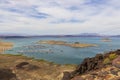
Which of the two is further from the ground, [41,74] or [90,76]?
[90,76]

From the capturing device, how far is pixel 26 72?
142 feet

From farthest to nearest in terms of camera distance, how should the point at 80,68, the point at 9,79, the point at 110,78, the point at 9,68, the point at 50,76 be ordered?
the point at 9,68 < the point at 50,76 < the point at 9,79 < the point at 80,68 < the point at 110,78

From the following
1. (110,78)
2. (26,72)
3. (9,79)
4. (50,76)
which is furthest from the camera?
(26,72)

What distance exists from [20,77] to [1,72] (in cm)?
523

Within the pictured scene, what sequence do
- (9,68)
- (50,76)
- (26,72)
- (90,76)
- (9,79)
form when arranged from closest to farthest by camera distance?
(90,76)
(9,79)
(50,76)
(26,72)
(9,68)

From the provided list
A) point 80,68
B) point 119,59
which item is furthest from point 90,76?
point 80,68

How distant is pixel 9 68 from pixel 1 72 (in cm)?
475

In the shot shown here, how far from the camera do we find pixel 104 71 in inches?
798

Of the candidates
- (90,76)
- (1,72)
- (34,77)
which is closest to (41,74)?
(34,77)

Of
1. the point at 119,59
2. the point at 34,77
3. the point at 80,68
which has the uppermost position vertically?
the point at 119,59

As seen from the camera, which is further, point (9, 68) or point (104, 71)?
point (9, 68)

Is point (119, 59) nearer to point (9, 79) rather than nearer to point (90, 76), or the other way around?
point (90, 76)

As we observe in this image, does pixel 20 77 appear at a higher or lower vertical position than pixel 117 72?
lower

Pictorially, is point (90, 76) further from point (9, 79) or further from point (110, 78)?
point (9, 79)
